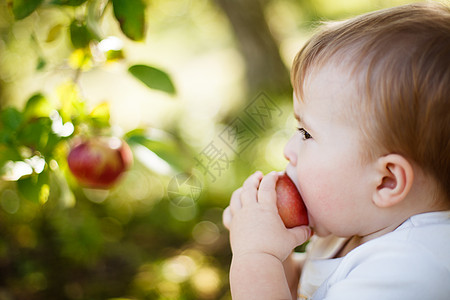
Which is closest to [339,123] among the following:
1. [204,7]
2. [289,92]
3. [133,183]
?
[133,183]

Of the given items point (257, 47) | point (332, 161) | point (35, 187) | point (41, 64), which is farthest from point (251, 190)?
point (257, 47)

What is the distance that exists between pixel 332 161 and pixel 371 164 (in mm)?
58

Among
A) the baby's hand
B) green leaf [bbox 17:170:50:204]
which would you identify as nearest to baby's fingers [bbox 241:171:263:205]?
the baby's hand

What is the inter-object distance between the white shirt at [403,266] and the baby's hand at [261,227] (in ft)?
0.30

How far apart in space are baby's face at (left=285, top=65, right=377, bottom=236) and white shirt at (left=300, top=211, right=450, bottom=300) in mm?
63

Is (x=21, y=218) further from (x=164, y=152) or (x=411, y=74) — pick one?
(x=411, y=74)

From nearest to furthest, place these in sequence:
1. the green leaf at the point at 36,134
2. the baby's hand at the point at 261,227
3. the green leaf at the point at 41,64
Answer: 1. the baby's hand at the point at 261,227
2. the green leaf at the point at 36,134
3. the green leaf at the point at 41,64

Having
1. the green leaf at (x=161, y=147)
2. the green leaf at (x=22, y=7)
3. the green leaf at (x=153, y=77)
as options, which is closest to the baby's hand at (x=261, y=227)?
the green leaf at (x=161, y=147)

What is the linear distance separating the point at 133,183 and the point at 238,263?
1.41m

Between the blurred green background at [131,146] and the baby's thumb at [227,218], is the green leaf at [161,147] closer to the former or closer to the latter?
the blurred green background at [131,146]

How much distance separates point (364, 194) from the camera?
74 cm

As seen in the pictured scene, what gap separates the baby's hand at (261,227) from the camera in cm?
77

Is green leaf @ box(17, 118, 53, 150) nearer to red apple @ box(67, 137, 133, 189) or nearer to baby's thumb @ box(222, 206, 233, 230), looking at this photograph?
red apple @ box(67, 137, 133, 189)

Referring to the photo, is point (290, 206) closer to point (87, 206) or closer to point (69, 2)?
point (69, 2)
